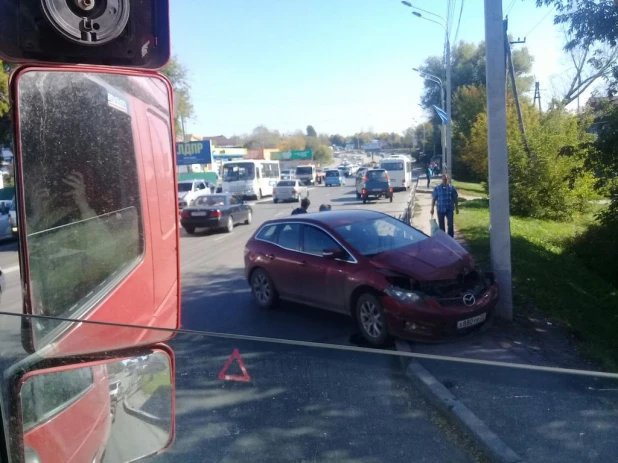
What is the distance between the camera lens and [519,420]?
73.8 inches

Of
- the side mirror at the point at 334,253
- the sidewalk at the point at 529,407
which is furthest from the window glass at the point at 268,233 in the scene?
the sidewalk at the point at 529,407

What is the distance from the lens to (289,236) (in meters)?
5.86

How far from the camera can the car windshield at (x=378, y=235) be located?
19.5 ft

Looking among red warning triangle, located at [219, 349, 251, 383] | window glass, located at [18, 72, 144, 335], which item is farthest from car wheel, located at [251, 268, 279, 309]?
red warning triangle, located at [219, 349, 251, 383]

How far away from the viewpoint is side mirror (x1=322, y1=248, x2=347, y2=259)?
5.57 metres

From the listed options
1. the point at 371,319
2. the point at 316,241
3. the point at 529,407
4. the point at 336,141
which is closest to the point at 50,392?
the point at 529,407

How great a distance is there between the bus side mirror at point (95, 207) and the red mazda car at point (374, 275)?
2.31 m

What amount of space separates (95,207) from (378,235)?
436cm

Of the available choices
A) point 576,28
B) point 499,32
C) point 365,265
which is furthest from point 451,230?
point 365,265

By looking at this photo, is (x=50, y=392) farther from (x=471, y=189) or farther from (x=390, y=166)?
(x=471, y=189)

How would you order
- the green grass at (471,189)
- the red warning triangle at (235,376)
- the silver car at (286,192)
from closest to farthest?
1. the red warning triangle at (235,376)
2. the silver car at (286,192)
3. the green grass at (471,189)

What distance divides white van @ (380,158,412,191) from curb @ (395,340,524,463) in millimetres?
11765

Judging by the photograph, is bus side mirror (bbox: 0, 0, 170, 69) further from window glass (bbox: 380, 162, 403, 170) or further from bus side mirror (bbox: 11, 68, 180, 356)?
window glass (bbox: 380, 162, 403, 170)

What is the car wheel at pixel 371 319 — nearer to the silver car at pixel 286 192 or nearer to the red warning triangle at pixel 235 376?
the red warning triangle at pixel 235 376
